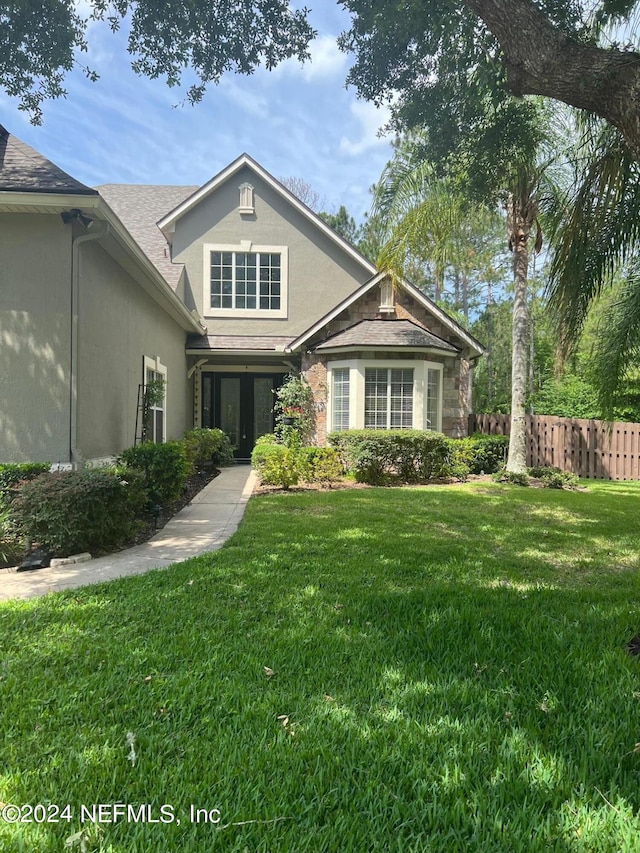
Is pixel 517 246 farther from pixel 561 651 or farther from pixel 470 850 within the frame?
pixel 470 850

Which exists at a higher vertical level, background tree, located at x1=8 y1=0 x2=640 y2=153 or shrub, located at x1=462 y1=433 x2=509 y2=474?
background tree, located at x1=8 y1=0 x2=640 y2=153

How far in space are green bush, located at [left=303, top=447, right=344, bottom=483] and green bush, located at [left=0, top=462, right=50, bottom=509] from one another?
5236 millimetres

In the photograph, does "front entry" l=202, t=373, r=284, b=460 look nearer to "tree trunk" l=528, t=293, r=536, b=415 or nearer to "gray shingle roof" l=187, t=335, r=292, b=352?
"gray shingle roof" l=187, t=335, r=292, b=352

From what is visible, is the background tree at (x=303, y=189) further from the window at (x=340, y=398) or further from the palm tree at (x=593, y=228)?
the palm tree at (x=593, y=228)

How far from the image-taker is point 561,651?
3119 millimetres

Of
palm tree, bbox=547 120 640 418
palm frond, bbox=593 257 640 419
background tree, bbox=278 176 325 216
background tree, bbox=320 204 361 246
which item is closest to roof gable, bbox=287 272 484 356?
palm frond, bbox=593 257 640 419

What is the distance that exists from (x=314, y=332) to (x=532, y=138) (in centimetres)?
740

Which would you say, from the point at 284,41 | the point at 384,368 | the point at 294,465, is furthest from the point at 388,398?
the point at 284,41

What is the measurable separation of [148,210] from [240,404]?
7899 mm

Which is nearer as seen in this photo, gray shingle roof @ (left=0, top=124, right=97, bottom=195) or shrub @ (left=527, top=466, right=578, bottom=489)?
gray shingle roof @ (left=0, top=124, right=97, bottom=195)

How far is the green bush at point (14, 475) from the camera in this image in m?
5.83

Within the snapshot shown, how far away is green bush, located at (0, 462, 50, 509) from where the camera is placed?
5.83 m

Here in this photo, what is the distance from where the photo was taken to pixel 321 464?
10375 millimetres

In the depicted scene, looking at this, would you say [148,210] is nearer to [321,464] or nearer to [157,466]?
[321,464]
